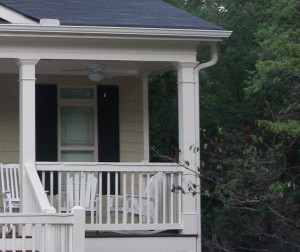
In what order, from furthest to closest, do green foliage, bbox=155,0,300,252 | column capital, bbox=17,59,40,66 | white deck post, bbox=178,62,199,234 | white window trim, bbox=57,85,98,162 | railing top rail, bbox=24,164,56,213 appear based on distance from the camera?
1. white window trim, bbox=57,85,98,162
2. white deck post, bbox=178,62,199,234
3. column capital, bbox=17,59,40,66
4. green foliage, bbox=155,0,300,252
5. railing top rail, bbox=24,164,56,213

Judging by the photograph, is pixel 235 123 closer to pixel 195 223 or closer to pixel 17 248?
pixel 195 223

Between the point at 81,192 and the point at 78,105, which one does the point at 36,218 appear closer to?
the point at 81,192

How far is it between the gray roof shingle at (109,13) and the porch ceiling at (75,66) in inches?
27.2

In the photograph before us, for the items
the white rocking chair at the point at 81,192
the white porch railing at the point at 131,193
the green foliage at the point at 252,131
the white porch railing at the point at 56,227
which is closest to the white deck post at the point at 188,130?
the white porch railing at the point at 131,193

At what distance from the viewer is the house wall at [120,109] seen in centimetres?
1253

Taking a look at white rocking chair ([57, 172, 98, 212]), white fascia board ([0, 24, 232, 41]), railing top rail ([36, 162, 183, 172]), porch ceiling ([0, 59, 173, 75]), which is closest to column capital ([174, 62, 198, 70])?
white fascia board ([0, 24, 232, 41])

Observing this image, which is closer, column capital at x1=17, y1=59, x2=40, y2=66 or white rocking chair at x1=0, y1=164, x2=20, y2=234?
column capital at x1=17, y1=59, x2=40, y2=66

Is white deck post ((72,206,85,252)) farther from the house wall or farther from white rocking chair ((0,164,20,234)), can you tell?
the house wall

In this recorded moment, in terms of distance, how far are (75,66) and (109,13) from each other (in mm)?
1135

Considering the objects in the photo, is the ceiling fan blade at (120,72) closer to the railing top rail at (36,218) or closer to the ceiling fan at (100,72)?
the ceiling fan at (100,72)

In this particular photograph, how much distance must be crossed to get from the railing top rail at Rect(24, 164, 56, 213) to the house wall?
239 cm

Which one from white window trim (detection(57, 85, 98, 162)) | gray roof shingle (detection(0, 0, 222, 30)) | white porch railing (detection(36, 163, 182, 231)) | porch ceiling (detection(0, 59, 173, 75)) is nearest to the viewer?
white porch railing (detection(36, 163, 182, 231))

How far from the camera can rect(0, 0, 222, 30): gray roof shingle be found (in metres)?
A: 10.8

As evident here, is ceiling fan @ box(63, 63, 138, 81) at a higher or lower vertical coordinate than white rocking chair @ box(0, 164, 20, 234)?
higher
